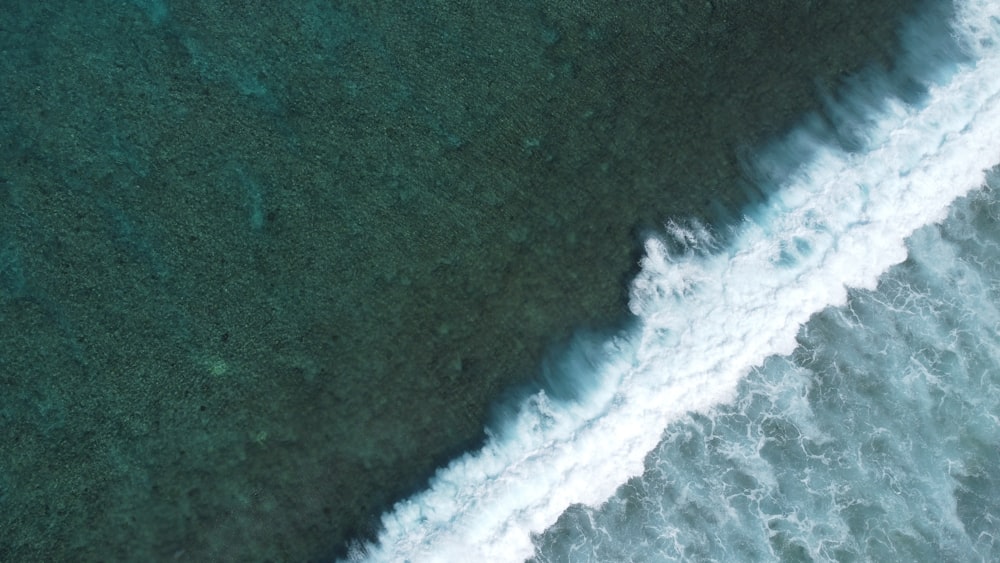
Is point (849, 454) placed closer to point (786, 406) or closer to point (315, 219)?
point (786, 406)

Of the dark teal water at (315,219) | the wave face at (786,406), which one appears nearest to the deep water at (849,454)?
the wave face at (786,406)

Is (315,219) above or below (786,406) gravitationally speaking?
below

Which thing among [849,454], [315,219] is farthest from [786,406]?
[315,219]

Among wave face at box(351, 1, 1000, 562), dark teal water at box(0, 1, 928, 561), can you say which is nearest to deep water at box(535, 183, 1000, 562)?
wave face at box(351, 1, 1000, 562)

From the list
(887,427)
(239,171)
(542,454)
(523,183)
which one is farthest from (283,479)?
(887,427)

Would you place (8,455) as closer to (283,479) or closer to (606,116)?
(283,479)

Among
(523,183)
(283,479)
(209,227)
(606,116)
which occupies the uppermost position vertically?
(606,116)
